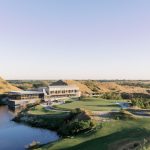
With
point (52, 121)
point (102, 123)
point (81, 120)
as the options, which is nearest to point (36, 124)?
point (52, 121)

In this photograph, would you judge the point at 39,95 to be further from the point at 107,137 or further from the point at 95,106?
the point at 107,137

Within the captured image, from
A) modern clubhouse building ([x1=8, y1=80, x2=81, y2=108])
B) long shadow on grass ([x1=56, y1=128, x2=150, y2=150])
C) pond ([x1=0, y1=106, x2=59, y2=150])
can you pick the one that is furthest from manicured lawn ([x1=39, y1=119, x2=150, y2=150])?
modern clubhouse building ([x1=8, y1=80, x2=81, y2=108])

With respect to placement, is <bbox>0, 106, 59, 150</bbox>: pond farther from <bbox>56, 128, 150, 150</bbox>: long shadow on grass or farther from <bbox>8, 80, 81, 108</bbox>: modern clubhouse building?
<bbox>8, 80, 81, 108</bbox>: modern clubhouse building

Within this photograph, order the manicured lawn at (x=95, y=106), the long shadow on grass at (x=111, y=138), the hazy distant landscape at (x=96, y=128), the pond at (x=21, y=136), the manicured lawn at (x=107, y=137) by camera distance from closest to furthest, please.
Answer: the long shadow on grass at (x=111, y=138) → the hazy distant landscape at (x=96, y=128) → the manicured lawn at (x=107, y=137) → the pond at (x=21, y=136) → the manicured lawn at (x=95, y=106)

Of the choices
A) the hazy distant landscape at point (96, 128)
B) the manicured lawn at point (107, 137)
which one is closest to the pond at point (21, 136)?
the hazy distant landscape at point (96, 128)

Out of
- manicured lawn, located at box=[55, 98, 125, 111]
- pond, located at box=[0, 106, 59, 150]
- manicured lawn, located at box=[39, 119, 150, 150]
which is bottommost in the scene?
pond, located at box=[0, 106, 59, 150]

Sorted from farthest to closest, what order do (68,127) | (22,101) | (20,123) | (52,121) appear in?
1. (22,101)
2. (20,123)
3. (52,121)
4. (68,127)

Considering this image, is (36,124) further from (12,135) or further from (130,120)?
(130,120)

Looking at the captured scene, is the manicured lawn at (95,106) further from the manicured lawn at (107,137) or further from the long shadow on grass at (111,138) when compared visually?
the long shadow on grass at (111,138)
